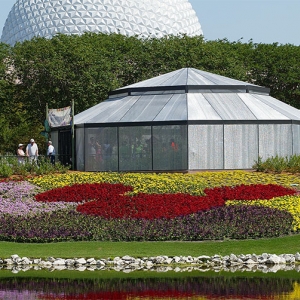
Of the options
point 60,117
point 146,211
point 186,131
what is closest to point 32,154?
point 60,117

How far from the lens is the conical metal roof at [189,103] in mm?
39375

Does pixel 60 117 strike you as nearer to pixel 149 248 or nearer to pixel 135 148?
pixel 135 148

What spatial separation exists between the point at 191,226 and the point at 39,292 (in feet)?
23.4

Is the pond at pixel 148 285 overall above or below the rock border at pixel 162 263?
below

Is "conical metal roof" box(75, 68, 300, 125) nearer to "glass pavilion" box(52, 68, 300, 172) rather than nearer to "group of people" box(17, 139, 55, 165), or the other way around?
"glass pavilion" box(52, 68, 300, 172)

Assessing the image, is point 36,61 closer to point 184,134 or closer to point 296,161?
point 184,134

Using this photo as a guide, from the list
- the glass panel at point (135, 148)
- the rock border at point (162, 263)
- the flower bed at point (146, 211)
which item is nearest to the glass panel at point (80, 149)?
the glass panel at point (135, 148)

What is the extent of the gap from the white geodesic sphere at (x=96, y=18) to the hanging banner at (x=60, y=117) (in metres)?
24.9

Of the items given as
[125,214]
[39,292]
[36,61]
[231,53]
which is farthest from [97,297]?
[231,53]

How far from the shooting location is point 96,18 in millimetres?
70375

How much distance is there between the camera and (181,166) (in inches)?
1512

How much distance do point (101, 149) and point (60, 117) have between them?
3.73 m

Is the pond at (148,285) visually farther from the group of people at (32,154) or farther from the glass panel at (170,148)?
the group of people at (32,154)

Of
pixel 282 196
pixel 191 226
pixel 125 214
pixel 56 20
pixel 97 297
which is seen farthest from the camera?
pixel 56 20
